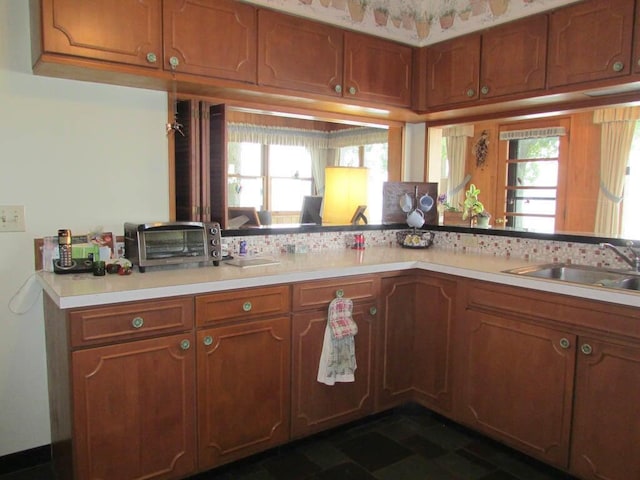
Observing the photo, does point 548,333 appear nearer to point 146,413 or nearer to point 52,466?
point 146,413

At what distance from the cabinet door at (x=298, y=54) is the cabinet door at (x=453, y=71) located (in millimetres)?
677

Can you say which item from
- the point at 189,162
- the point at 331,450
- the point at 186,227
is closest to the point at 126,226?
the point at 186,227

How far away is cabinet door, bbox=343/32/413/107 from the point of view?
276cm

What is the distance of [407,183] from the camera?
331 centimetres

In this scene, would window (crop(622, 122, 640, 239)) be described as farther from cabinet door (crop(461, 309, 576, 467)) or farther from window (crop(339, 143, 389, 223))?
cabinet door (crop(461, 309, 576, 467))

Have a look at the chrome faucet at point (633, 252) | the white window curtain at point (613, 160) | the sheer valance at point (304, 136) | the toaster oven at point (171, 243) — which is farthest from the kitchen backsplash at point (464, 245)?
the sheer valance at point (304, 136)

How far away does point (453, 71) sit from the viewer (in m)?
2.92

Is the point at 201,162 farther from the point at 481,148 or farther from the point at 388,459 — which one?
the point at 481,148

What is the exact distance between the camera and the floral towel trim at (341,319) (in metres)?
2.32

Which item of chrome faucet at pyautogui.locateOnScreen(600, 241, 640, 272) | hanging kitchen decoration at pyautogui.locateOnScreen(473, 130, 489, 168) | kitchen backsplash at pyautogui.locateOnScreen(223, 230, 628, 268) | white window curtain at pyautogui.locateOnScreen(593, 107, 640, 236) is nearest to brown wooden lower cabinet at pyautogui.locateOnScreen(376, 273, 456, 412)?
kitchen backsplash at pyautogui.locateOnScreen(223, 230, 628, 268)

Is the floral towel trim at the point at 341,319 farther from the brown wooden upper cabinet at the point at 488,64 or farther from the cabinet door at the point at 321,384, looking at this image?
the brown wooden upper cabinet at the point at 488,64

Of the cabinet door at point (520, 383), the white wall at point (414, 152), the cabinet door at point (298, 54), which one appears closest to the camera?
the cabinet door at point (520, 383)

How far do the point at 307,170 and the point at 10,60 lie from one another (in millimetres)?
5597

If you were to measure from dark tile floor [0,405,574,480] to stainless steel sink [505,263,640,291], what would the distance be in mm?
879
